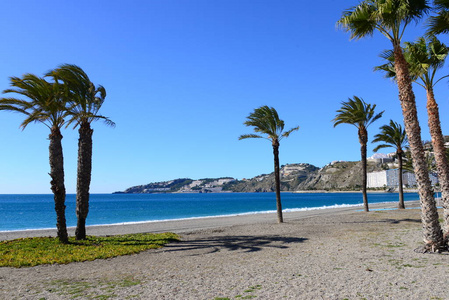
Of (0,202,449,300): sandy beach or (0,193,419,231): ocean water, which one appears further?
(0,193,419,231): ocean water

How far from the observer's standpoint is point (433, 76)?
11797 mm

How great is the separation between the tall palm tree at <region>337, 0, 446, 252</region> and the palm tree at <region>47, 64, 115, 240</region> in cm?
1176

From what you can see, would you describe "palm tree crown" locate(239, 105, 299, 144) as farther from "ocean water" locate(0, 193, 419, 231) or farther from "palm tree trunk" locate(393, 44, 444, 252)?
"ocean water" locate(0, 193, 419, 231)

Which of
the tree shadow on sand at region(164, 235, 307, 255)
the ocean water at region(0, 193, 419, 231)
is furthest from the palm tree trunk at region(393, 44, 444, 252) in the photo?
the ocean water at region(0, 193, 419, 231)

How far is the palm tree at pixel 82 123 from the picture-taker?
15.0 m

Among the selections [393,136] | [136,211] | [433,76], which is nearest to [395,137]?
[393,136]

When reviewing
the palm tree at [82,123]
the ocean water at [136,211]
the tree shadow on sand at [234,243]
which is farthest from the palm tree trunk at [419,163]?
the ocean water at [136,211]

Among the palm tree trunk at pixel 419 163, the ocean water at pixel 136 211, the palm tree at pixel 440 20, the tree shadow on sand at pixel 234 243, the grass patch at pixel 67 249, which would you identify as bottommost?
the ocean water at pixel 136 211

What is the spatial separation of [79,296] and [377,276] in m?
6.70

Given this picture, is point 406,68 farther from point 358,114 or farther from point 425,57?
point 358,114

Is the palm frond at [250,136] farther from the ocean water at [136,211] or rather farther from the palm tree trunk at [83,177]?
the ocean water at [136,211]

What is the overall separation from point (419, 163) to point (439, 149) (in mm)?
1387

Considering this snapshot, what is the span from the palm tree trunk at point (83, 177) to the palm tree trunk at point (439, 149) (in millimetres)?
14600

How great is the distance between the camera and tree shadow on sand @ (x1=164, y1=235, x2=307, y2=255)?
1265 centimetres
